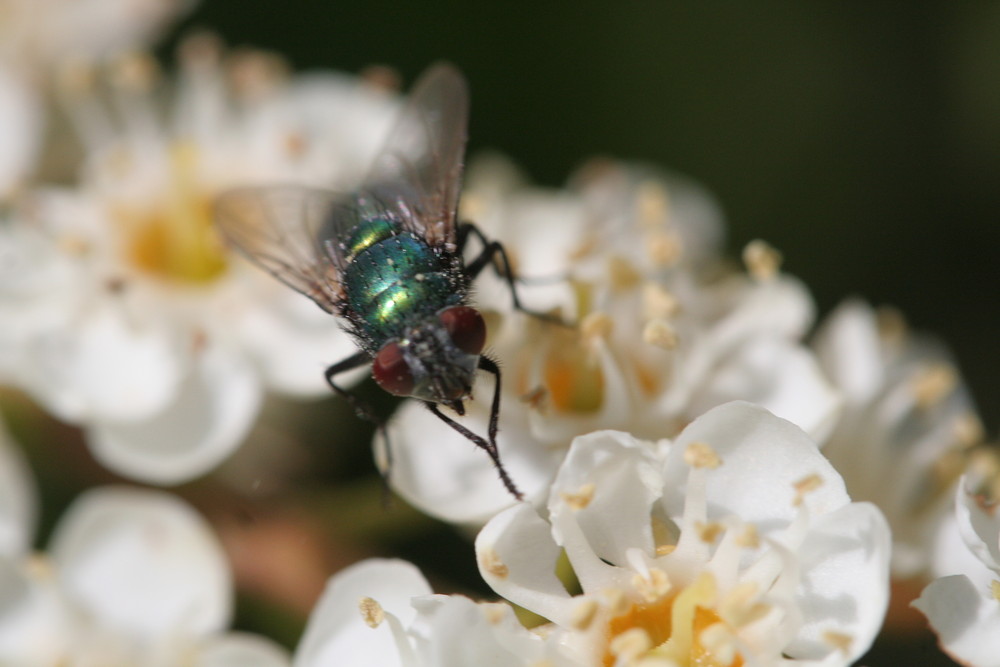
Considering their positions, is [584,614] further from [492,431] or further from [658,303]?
[658,303]

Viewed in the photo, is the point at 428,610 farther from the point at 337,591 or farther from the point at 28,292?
the point at 28,292

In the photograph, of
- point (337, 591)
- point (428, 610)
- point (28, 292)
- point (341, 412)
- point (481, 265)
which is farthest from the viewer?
point (341, 412)

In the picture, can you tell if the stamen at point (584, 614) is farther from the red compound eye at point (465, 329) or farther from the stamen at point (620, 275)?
the stamen at point (620, 275)

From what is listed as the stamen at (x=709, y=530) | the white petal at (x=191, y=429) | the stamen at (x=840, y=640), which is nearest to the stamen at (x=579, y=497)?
the stamen at (x=709, y=530)

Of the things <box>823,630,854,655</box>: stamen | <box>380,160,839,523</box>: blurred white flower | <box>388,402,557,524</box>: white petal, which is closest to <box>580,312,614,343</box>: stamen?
<box>380,160,839,523</box>: blurred white flower

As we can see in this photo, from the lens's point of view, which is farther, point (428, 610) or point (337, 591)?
point (337, 591)

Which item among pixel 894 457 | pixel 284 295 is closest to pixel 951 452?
pixel 894 457

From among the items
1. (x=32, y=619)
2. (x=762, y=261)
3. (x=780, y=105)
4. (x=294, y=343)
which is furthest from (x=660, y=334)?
(x=780, y=105)
